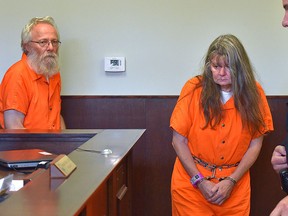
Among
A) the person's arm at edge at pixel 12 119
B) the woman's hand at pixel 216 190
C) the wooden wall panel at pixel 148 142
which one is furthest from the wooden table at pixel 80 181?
the wooden wall panel at pixel 148 142

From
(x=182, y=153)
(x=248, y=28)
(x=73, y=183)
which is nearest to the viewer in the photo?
(x=73, y=183)

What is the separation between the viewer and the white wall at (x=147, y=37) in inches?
131

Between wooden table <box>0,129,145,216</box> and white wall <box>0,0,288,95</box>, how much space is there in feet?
3.37

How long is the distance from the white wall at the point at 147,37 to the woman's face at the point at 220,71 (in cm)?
103

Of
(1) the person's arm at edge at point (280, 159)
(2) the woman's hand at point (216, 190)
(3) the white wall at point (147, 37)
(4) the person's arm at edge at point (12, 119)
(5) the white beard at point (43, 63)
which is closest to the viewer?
(1) the person's arm at edge at point (280, 159)

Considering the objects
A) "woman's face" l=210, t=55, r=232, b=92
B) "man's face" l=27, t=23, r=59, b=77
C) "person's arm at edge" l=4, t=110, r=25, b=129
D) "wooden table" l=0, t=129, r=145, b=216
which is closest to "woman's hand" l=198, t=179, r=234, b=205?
"wooden table" l=0, t=129, r=145, b=216

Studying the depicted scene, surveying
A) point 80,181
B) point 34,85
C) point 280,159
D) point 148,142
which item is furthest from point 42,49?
point 280,159

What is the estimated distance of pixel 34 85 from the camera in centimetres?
294

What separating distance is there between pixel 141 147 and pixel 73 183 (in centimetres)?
196

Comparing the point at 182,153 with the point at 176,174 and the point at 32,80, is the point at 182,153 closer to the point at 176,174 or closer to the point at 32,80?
the point at 176,174

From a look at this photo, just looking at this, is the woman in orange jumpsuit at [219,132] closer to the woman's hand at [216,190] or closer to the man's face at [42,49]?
the woman's hand at [216,190]

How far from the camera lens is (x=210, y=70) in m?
2.41

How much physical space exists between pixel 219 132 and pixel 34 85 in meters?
1.32

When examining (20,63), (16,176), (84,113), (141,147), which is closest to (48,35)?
(20,63)
